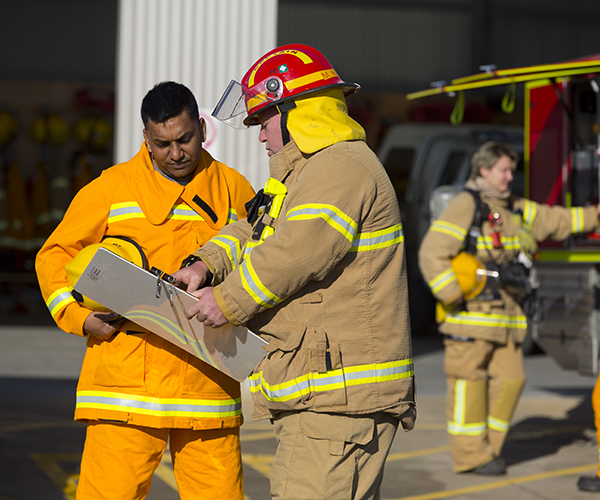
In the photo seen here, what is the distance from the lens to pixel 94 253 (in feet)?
9.51

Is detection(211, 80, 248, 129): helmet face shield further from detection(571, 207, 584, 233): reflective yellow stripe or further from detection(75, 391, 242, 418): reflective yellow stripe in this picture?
detection(571, 207, 584, 233): reflective yellow stripe

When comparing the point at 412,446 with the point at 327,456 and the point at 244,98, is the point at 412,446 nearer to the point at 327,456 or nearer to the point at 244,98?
the point at 327,456

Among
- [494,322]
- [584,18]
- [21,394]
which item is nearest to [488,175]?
[494,322]

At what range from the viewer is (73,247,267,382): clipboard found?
9.11 ft

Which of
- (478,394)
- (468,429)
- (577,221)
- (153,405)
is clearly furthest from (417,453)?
(153,405)

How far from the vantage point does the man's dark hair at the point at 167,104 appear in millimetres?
3131

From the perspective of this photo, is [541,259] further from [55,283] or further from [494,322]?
[55,283]

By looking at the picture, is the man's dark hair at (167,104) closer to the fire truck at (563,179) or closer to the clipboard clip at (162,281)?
the clipboard clip at (162,281)

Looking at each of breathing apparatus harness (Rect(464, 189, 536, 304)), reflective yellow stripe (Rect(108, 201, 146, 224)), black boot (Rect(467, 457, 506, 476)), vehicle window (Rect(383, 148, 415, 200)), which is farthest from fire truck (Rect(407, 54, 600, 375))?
vehicle window (Rect(383, 148, 415, 200))

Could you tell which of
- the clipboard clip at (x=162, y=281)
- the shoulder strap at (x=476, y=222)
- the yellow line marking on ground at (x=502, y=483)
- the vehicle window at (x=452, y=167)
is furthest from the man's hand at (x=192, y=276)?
the vehicle window at (x=452, y=167)

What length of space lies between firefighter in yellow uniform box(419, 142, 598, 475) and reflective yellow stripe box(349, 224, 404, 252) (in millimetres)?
2758

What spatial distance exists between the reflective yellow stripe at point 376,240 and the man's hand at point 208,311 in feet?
1.46

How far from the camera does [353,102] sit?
16.9 meters

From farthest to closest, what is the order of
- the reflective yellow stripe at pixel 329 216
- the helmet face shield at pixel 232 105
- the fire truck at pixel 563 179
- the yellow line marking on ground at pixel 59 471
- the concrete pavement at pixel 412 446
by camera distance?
1. the fire truck at pixel 563 179
2. the concrete pavement at pixel 412 446
3. the yellow line marking on ground at pixel 59 471
4. the helmet face shield at pixel 232 105
5. the reflective yellow stripe at pixel 329 216
